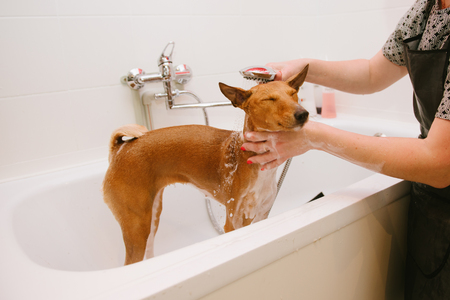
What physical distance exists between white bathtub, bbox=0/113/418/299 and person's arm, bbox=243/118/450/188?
134mm

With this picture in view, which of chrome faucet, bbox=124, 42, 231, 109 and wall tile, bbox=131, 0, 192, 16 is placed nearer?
chrome faucet, bbox=124, 42, 231, 109

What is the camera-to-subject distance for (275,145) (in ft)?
2.85

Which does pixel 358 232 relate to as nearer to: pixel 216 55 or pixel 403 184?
pixel 403 184

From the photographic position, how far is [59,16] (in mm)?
1323

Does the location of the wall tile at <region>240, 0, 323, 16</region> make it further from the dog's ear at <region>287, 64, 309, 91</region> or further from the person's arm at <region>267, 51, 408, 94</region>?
the dog's ear at <region>287, 64, 309, 91</region>

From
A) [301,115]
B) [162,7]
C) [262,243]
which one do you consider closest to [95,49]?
[162,7]

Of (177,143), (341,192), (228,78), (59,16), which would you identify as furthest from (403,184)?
(59,16)

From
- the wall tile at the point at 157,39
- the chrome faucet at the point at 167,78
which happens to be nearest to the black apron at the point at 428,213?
the chrome faucet at the point at 167,78

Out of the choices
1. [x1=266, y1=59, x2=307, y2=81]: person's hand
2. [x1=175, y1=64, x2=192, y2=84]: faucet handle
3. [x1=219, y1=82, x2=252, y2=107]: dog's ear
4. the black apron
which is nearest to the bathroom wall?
[x1=175, y1=64, x2=192, y2=84]: faucet handle

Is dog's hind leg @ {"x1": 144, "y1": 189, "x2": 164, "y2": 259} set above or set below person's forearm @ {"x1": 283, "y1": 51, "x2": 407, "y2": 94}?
below

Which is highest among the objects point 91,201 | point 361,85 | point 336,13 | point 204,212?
point 336,13

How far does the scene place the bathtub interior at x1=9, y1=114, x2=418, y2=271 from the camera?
43.5 inches

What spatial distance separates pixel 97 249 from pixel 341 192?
1015 mm

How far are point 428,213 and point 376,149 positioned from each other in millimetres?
266
